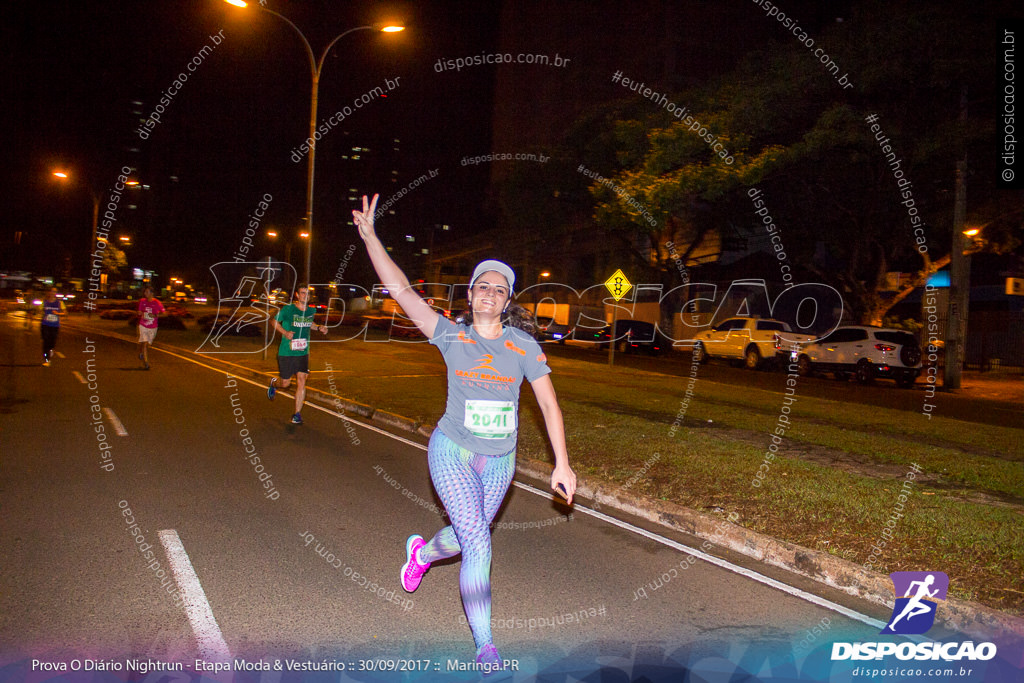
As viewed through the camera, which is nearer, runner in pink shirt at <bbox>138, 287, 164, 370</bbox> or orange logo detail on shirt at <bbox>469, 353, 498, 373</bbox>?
orange logo detail on shirt at <bbox>469, 353, 498, 373</bbox>

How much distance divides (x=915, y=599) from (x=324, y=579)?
3.70 meters

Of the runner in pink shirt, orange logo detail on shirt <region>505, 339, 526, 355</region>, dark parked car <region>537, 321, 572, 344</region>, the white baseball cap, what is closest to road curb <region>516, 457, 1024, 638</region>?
orange logo detail on shirt <region>505, 339, 526, 355</region>

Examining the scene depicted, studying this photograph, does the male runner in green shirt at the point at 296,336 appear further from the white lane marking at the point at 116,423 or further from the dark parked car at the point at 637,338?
the dark parked car at the point at 637,338

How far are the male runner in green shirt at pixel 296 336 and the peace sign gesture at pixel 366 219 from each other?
6.43 metres

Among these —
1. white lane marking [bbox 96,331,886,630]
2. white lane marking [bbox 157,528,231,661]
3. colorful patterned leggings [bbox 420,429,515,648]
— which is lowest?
white lane marking [bbox 157,528,231,661]

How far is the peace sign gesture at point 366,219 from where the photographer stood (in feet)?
11.5

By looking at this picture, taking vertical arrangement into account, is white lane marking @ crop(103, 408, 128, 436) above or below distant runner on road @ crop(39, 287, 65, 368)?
below

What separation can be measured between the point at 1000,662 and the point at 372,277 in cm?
4458

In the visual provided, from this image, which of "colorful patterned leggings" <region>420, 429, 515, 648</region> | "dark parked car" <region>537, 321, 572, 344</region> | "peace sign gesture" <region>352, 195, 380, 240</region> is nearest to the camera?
"colorful patterned leggings" <region>420, 429, 515, 648</region>

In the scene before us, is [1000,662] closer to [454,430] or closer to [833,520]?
[833,520]

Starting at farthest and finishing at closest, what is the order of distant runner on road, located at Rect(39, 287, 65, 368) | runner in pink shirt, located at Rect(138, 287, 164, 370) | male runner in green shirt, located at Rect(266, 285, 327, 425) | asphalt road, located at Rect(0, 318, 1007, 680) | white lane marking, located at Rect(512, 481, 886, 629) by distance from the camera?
distant runner on road, located at Rect(39, 287, 65, 368)
runner in pink shirt, located at Rect(138, 287, 164, 370)
male runner in green shirt, located at Rect(266, 285, 327, 425)
white lane marking, located at Rect(512, 481, 886, 629)
asphalt road, located at Rect(0, 318, 1007, 680)

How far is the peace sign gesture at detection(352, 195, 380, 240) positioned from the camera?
350 cm

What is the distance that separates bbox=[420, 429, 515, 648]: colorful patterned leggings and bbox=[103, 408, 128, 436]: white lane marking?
6.99 m

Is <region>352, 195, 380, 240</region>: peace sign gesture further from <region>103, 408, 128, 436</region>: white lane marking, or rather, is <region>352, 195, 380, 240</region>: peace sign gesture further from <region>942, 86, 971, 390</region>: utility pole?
<region>942, 86, 971, 390</region>: utility pole
